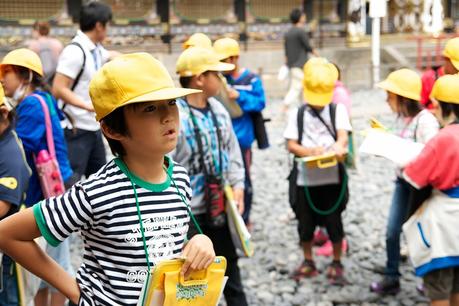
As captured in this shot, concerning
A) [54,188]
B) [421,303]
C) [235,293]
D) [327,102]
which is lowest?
[421,303]

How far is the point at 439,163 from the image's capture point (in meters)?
3.33

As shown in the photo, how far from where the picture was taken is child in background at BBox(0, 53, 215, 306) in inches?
78.7

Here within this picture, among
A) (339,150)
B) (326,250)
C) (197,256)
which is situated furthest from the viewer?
(326,250)

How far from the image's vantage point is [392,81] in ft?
14.3

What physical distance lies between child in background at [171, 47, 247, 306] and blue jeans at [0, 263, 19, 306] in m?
0.98

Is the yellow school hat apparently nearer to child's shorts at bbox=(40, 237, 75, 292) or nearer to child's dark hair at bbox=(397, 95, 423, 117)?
child's dark hair at bbox=(397, 95, 423, 117)

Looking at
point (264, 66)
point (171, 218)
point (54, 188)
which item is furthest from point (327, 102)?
point (264, 66)

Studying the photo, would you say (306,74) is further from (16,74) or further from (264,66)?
(264,66)

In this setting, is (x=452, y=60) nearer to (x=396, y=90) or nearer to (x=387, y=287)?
(x=396, y=90)

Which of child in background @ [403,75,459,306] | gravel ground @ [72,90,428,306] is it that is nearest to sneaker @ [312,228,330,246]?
gravel ground @ [72,90,428,306]

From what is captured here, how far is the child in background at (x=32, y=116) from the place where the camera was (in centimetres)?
374

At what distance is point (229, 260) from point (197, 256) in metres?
1.83

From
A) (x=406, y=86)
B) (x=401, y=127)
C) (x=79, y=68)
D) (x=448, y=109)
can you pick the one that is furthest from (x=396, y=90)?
(x=79, y=68)

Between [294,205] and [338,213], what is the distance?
1.13 ft
